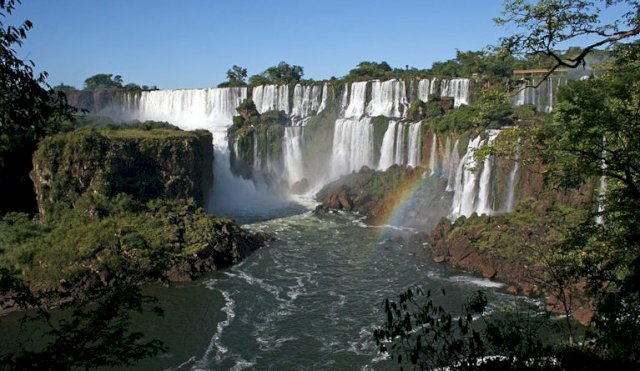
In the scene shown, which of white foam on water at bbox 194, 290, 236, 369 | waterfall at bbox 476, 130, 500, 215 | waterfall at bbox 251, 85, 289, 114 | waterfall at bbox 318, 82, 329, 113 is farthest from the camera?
waterfall at bbox 251, 85, 289, 114

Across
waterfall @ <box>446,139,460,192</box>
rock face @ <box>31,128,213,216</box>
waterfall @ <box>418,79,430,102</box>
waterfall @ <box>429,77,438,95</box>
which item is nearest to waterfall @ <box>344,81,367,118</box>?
waterfall @ <box>418,79,430,102</box>

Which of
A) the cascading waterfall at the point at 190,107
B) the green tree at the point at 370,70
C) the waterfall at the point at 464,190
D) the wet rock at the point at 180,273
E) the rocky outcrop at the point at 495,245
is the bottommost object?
the wet rock at the point at 180,273

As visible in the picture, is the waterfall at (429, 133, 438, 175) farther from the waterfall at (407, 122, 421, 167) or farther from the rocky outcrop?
the rocky outcrop

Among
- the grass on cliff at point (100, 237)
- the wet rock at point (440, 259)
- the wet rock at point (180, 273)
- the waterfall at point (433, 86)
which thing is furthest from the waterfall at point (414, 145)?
the wet rock at point (180, 273)

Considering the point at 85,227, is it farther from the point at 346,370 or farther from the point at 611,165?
the point at 611,165

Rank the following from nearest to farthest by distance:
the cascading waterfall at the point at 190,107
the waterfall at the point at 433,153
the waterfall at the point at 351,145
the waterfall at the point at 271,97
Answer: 1. the waterfall at the point at 433,153
2. the waterfall at the point at 351,145
3. the waterfall at the point at 271,97
4. the cascading waterfall at the point at 190,107

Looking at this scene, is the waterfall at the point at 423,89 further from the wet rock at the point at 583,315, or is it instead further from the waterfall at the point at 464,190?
the wet rock at the point at 583,315

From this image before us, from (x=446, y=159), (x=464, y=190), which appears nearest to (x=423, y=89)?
(x=446, y=159)
